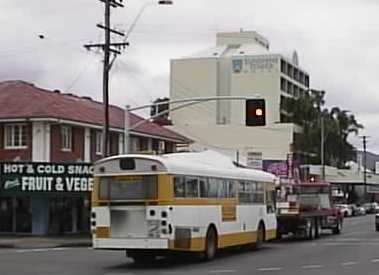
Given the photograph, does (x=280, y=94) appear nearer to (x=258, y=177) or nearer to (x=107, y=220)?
(x=258, y=177)

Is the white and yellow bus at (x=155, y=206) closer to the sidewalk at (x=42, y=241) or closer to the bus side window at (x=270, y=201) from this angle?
the bus side window at (x=270, y=201)

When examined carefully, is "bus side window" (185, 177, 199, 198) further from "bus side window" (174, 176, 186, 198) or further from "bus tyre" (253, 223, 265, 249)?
"bus tyre" (253, 223, 265, 249)

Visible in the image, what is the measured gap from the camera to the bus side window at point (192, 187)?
26.5 m

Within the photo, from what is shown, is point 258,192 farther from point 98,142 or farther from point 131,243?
point 98,142

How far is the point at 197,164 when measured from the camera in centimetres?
2764

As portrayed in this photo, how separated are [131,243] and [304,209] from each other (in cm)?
1710

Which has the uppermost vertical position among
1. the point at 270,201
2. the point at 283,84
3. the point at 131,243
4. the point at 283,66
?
the point at 283,66

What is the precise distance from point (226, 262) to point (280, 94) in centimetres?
9371

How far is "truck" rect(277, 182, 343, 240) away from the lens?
131 feet

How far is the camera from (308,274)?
22.2 meters

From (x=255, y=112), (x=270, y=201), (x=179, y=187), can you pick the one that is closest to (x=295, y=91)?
(x=255, y=112)

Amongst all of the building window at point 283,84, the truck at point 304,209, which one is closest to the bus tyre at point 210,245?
the truck at point 304,209

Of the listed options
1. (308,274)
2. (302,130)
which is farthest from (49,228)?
(302,130)

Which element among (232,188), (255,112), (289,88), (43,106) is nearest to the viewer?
(232,188)
